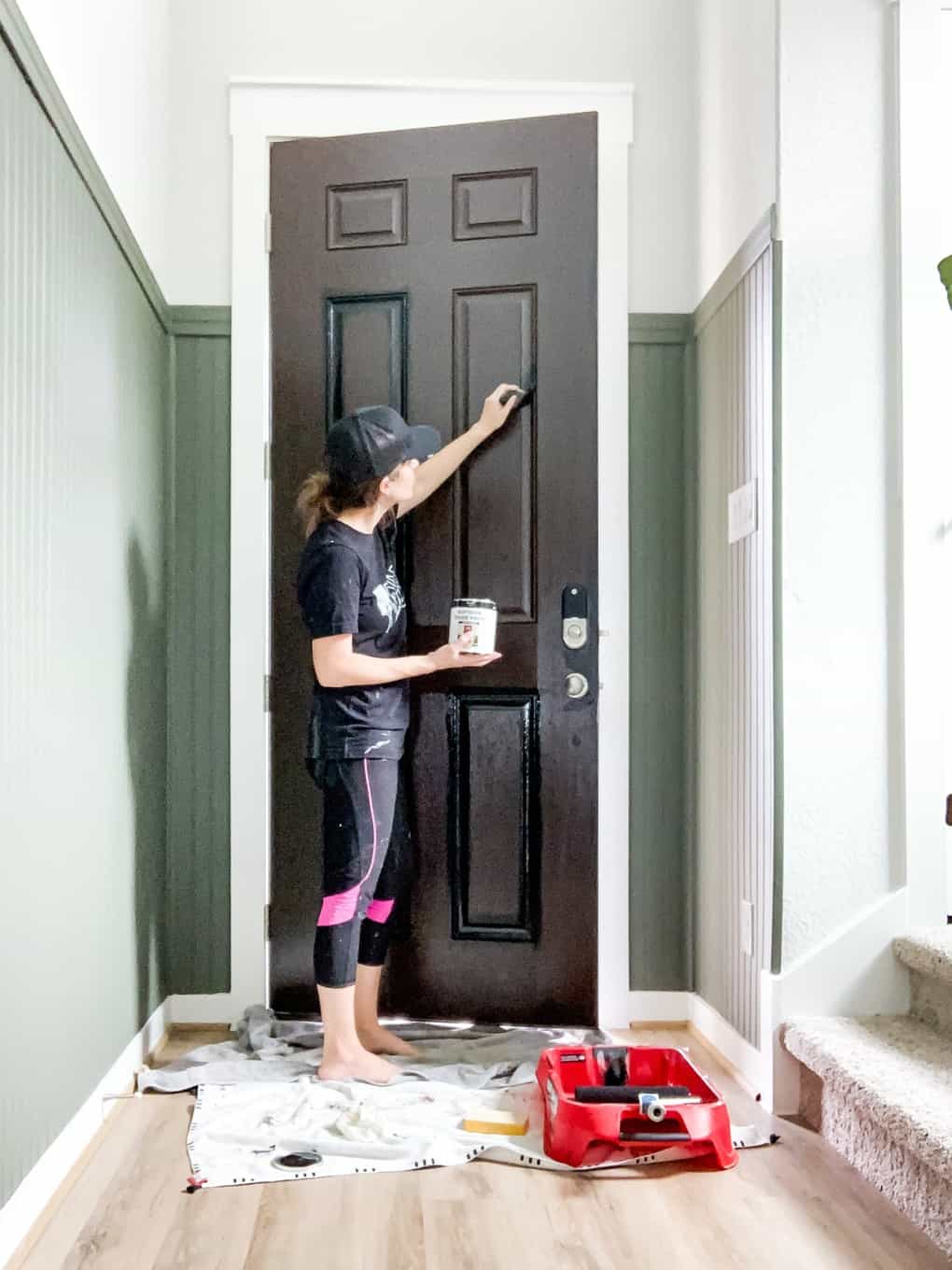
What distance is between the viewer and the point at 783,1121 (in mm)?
2281

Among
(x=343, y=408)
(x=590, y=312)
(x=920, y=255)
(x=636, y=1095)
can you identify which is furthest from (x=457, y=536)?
(x=636, y=1095)

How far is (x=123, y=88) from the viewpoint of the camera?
2547 millimetres

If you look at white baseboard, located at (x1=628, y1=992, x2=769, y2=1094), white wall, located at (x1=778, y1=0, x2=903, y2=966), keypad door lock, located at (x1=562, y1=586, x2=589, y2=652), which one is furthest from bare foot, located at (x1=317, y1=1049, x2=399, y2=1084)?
keypad door lock, located at (x1=562, y1=586, x2=589, y2=652)

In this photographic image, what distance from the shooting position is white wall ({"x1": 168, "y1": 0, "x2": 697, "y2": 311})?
303 centimetres

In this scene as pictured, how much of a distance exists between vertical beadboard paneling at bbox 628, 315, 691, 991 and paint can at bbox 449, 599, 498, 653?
651mm

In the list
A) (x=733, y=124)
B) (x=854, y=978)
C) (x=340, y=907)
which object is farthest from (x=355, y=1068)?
(x=733, y=124)

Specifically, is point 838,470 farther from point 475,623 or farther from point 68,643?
point 68,643

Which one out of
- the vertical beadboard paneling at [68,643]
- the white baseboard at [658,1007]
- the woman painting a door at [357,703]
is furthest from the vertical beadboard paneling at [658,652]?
the vertical beadboard paneling at [68,643]

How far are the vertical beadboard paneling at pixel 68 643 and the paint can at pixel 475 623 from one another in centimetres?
71

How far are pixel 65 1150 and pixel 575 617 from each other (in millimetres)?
1569

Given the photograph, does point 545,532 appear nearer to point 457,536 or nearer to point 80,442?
point 457,536

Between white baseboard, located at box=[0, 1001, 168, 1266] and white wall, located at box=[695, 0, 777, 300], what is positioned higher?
white wall, located at box=[695, 0, 777, 300]

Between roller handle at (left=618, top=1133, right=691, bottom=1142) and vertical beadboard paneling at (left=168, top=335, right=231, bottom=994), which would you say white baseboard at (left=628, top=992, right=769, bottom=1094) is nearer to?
roller handle at (left=618, top=1133, right=691, bottom=1142)

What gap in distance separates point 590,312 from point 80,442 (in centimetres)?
132
